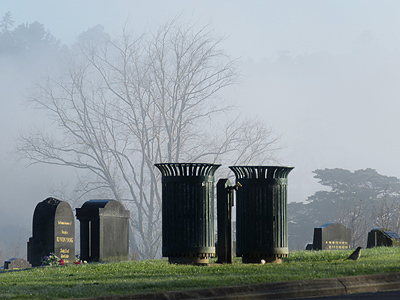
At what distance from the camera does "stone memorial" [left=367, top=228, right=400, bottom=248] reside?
987 inches

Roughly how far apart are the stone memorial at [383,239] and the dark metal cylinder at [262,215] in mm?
10780

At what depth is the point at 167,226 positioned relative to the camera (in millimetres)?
14867

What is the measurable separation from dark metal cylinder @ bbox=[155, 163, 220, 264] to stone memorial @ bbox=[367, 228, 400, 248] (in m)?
11.9

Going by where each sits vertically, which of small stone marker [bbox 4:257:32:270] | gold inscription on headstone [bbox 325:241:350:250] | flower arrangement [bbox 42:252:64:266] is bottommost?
small stone marker [bbox 4:257:32:270]

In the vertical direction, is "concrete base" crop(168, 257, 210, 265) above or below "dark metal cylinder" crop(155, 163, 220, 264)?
below

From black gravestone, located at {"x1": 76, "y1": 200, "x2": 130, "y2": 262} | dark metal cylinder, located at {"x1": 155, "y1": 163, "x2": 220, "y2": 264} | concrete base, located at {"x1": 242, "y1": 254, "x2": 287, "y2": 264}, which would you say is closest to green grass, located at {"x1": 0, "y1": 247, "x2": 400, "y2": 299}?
dark metal cylinder, located at {"x1": 155, "y1": 163, "x2": 220, "y2": 264}

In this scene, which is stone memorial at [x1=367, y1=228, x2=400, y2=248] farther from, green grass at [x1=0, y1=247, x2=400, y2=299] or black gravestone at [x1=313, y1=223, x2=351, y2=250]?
green grass at [x1=0, y1=247, x2=400, y2=299]

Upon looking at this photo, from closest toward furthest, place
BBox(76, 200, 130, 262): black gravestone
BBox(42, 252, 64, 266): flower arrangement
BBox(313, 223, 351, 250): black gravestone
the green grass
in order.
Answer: the green grass < BBox(42, 252, 64, 266): flower arrangement < BBox(76, 200, 130, 262): black gravestone < BBox(313, 223, 351, 250): black gravestone

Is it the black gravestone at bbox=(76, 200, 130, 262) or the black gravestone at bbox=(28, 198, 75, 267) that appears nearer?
the black gravestone at bbox=(76, 200, 130, 262)

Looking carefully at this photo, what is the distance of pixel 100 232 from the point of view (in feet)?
62.7

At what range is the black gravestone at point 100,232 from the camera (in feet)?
62.8

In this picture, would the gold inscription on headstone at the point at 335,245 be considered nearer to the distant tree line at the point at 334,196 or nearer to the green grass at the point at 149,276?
the green grass at the point at 149,276

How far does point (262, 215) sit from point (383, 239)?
11.5 metres

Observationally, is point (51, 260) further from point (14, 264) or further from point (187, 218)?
point (14, 264)
